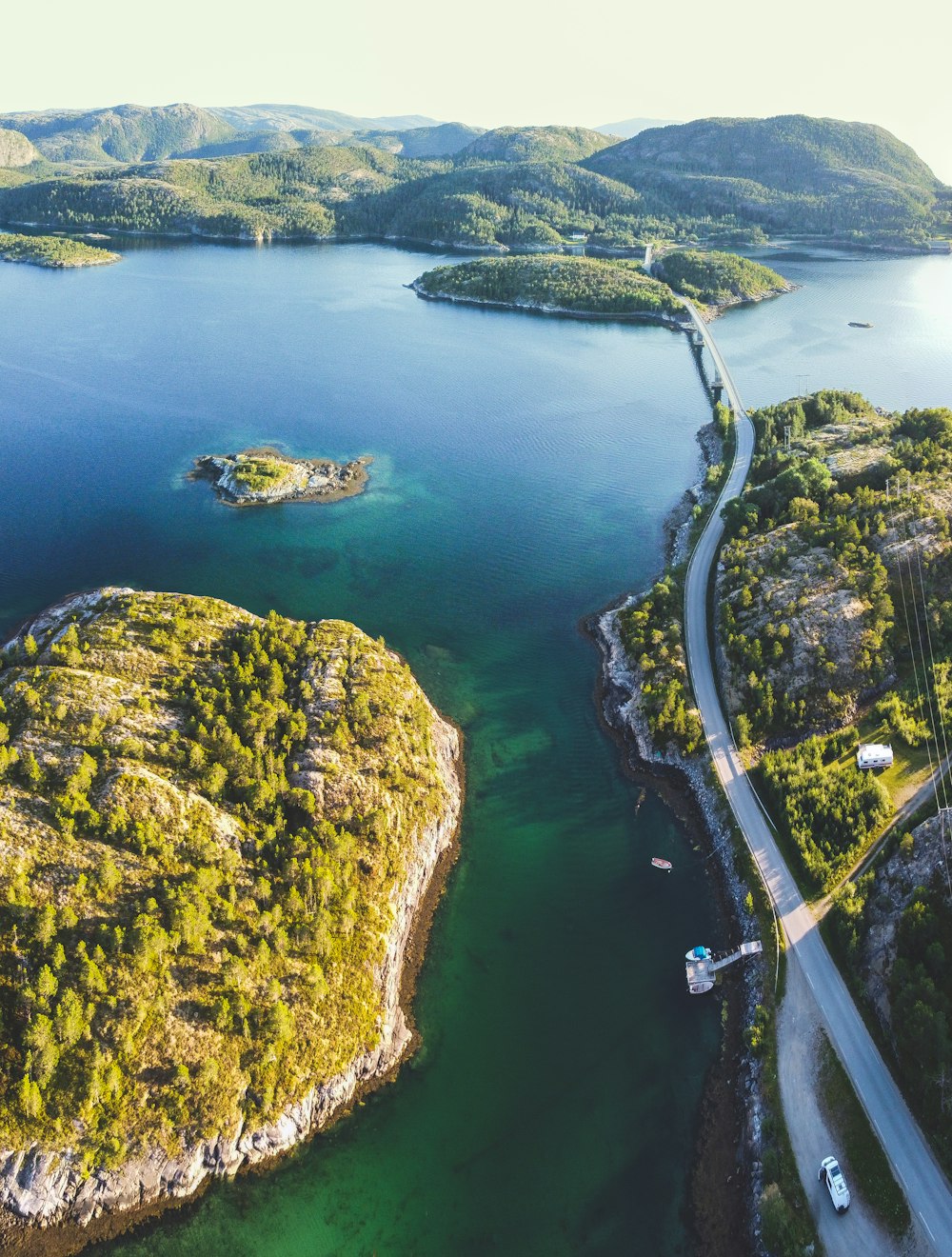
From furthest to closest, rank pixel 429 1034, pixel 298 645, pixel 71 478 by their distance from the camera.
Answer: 1. pixel 71 478
2. pixel 298 645
3. pixel 429 1034

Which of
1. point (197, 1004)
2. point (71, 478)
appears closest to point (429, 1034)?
point (197, 1004)

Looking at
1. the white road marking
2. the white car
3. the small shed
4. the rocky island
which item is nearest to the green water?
the rocky island

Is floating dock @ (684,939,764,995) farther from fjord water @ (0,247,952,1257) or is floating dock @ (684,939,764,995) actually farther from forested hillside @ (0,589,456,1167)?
forested hillside @ (0,589,456,1167)

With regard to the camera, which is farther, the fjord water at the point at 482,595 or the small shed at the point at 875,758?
the small shed at the point at 875,758

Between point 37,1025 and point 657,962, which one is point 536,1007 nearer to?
point 657,962

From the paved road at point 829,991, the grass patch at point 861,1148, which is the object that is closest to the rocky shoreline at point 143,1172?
the grass patch at point 861,1148

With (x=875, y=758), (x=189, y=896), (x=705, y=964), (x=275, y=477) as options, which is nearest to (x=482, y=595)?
(x=275, y=477)

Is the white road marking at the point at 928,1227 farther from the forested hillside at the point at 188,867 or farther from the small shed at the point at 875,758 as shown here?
the small shed at the point at 875,758
